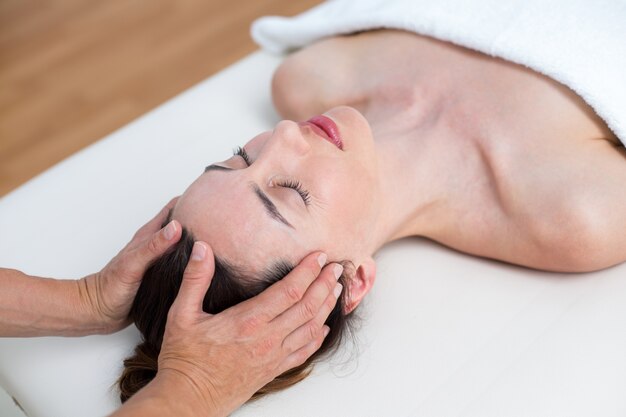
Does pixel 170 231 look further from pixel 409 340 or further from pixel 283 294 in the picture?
pixel 409 340

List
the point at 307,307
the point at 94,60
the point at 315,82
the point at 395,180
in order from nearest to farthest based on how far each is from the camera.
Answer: the point at 307,307 < the point at 395,180 < the point at 315,82 < the point at 94,60

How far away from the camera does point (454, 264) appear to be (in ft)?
5.04

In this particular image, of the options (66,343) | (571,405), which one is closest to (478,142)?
(571,405)

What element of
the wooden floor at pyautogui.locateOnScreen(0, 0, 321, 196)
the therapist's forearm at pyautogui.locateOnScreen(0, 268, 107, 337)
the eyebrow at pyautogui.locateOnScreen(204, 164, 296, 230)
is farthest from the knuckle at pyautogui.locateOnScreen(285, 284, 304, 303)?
the wooden floor at pyautogui.locateOnScreen(0, 0, 321, 196)

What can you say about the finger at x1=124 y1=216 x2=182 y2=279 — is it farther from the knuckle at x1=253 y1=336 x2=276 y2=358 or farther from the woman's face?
the knuckle at x1=253 y1=336 x2=276 y2=358

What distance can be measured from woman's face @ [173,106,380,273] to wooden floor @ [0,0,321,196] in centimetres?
150

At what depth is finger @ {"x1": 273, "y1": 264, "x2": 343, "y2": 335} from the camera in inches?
48.1

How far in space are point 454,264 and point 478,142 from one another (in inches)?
10.5

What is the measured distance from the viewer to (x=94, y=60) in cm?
295

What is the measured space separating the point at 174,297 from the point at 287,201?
25 centimetres

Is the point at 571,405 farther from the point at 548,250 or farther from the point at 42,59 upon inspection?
the point at 42,59

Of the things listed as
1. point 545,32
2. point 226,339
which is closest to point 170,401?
point 226,339

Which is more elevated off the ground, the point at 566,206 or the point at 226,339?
the point at 226,339

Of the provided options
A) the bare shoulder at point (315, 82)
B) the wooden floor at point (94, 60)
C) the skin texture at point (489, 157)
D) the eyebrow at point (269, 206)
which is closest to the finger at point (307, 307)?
the eyebrow at point (269, 206)
